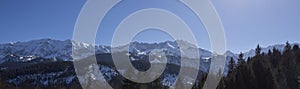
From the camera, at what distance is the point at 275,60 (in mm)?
76500

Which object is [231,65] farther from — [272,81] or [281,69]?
[272,81]

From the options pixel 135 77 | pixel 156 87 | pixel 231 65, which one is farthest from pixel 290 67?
pixel 135 77

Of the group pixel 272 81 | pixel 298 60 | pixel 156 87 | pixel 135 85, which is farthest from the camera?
pixel 298 60

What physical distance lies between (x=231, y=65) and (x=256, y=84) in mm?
33310

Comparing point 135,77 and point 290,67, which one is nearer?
point 135,77

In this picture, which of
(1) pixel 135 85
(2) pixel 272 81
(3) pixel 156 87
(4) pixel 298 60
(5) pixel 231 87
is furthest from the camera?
(4) pixel 298 60

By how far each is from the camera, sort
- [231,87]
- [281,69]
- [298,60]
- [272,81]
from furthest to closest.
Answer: [298,60], [281,69], [231,87], [272,81]

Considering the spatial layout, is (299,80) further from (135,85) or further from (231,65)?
(135,85)

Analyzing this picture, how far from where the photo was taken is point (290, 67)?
64.4m

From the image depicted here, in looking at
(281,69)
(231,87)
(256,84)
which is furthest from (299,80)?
(256,84)

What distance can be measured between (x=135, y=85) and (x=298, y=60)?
4557cm

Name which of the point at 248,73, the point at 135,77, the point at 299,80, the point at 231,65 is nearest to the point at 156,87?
the point at 135,77

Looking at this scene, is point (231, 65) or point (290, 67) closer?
point (290, 67)

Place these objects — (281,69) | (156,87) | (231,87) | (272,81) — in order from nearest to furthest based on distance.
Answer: (272,81)
(156,87)
(231,87)
(281,69)
